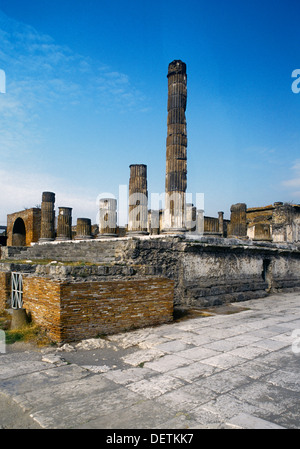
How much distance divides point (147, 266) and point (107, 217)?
6.13 meters

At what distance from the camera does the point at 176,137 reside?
10.9 m

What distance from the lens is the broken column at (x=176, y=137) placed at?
1067 cm

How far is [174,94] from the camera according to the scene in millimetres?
10891

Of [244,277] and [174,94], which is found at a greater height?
[174,94]

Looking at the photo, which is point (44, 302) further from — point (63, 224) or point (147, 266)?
point (63, 224)

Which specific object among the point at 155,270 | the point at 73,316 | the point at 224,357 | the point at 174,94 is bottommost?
the point at 224,357

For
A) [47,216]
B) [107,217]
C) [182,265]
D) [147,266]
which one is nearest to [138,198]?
→ [107,217]

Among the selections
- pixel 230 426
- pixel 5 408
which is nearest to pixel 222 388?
pixel 230 426

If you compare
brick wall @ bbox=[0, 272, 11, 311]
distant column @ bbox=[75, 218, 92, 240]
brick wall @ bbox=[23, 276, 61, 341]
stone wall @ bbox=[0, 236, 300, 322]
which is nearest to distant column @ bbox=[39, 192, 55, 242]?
distant column @ bbox=[75, 218, 92, 240]

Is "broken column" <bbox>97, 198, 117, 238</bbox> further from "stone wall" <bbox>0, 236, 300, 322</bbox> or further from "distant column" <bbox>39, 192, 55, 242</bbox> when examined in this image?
"distant column" <bbox>39, 192, 55, 242</bbox>

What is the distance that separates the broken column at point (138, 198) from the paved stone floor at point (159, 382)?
550 centimetres

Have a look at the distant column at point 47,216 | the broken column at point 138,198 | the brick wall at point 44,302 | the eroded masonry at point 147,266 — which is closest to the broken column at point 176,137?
the eroded masonry at point 147,266

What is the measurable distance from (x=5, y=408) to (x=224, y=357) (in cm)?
269

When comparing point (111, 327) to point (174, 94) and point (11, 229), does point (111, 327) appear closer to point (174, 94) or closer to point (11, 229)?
point (174, 94)
